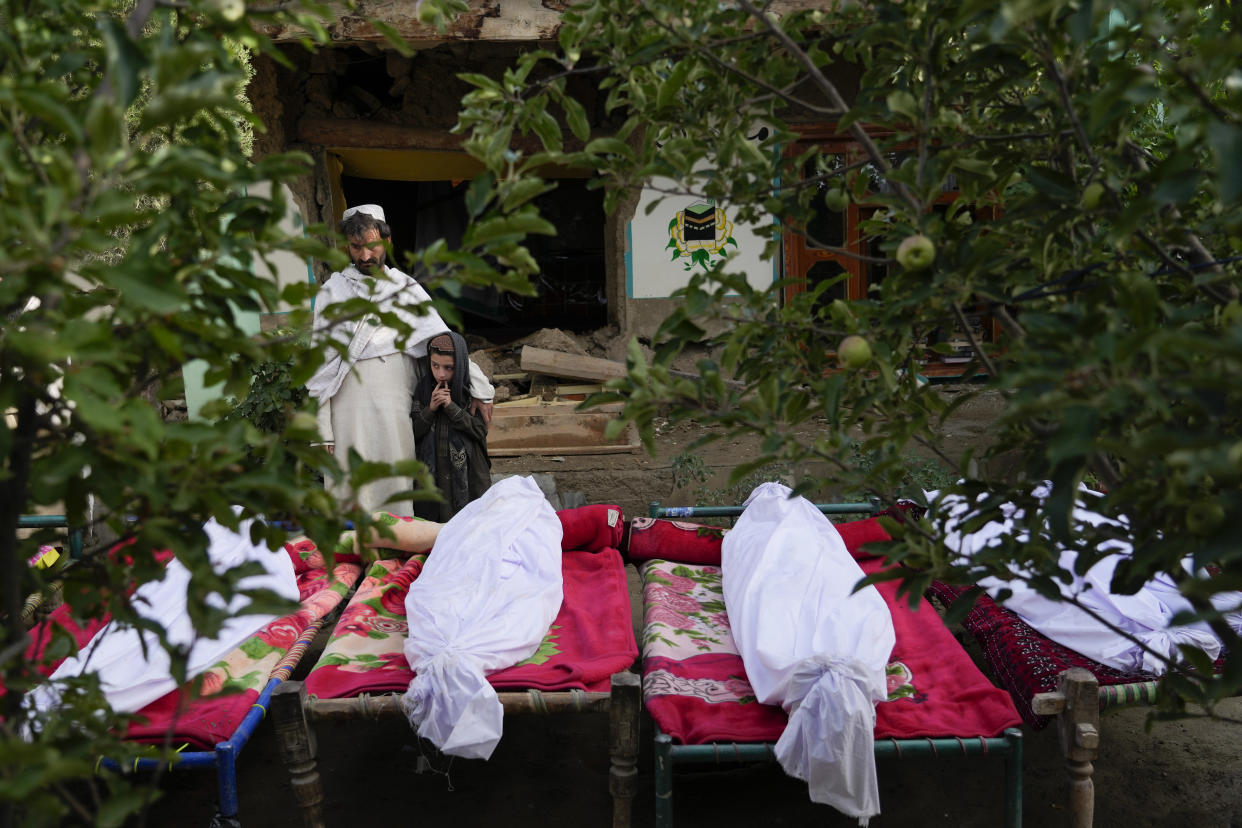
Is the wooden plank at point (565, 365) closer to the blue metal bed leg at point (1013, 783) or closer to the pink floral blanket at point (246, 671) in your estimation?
the pink floral blanket at point (246, 671)

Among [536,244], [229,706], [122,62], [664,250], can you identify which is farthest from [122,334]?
[536,244]

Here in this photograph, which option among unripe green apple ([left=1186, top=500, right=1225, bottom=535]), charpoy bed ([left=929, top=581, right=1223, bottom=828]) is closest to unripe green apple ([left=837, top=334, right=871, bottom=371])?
unripe green apple ([left=1186, top=500, right=1225, bottom=535])

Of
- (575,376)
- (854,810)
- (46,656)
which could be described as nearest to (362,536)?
(46,656)

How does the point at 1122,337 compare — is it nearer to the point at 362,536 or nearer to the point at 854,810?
the point at 362,536

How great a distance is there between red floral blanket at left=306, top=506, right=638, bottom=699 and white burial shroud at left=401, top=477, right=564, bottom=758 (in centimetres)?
7

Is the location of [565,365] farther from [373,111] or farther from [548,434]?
[373,111]

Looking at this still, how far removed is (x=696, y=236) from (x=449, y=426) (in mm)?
3247

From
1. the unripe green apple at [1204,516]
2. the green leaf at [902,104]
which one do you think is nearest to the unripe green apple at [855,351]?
the green leaf at [902,104]

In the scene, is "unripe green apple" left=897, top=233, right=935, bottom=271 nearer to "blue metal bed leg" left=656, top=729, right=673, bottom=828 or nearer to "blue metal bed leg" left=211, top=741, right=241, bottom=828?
"blue metal bed leg" left=656, top=729, right=673, bottom=828

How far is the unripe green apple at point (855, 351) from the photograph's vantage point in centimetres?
145

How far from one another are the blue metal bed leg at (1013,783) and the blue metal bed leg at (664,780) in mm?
887

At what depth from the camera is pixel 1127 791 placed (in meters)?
3.05

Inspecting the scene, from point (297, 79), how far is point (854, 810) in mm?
5947

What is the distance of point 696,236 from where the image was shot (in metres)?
6.89
